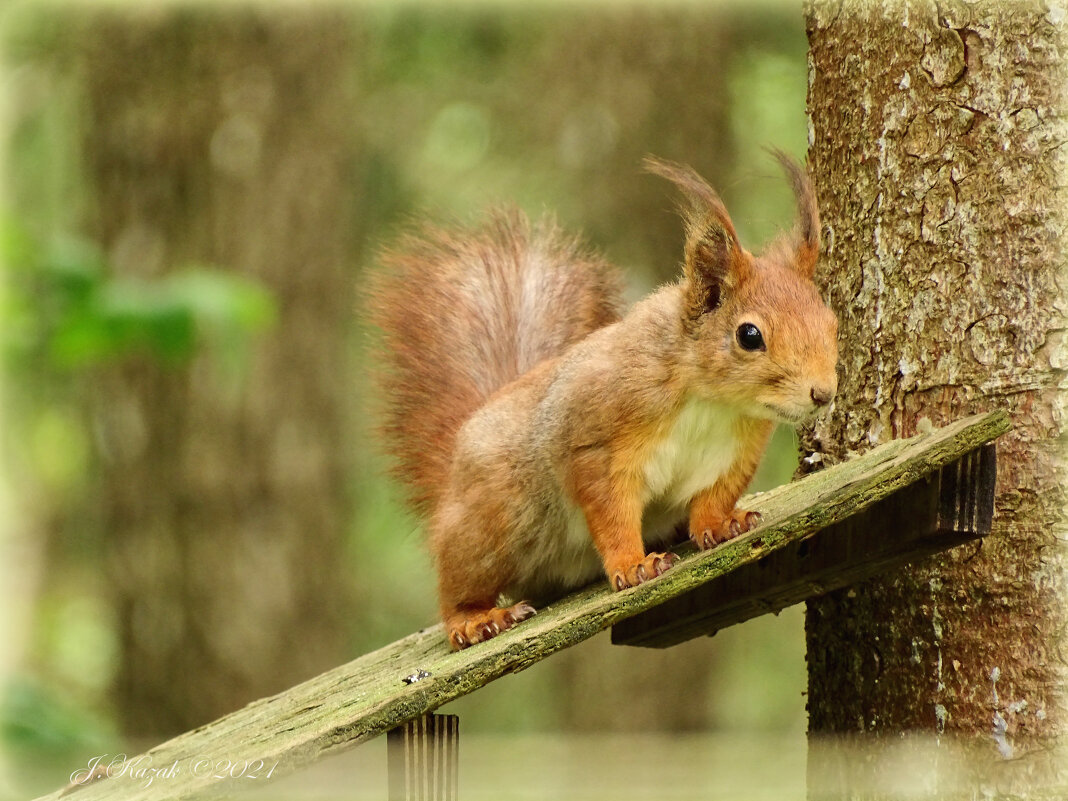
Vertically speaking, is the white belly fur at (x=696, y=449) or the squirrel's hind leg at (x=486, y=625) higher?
the white belly fur at (x=696, y=449)

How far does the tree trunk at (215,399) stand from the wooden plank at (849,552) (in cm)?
249

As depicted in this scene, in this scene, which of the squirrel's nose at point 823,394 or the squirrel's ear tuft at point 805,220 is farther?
the squirrel's ear tuft at point 805,220

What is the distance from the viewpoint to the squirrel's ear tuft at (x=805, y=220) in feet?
8.44

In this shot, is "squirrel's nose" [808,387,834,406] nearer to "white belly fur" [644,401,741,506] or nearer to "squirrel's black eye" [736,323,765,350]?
"squirrel's black eye" [736,323,765,350]

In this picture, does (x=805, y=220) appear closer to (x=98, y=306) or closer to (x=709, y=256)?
(x=709, y=256)

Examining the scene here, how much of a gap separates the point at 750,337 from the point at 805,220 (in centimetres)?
28

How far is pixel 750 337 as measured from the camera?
257 cm

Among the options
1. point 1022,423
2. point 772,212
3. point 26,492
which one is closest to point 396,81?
point 772,212

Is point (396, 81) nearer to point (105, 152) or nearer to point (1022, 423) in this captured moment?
point (105, 152)

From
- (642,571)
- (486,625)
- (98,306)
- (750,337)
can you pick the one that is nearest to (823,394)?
(750,337)

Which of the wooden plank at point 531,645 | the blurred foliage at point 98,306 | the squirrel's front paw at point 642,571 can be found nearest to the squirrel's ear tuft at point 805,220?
the wooden plank at point 531,645

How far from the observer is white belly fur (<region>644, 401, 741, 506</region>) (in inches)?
108

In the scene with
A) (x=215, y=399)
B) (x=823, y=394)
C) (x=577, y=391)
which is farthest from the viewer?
A: (x=215, y=399)

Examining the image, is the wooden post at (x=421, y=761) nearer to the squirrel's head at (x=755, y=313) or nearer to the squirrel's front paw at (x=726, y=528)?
the squirrel's front paw at (x=726, y=528)
